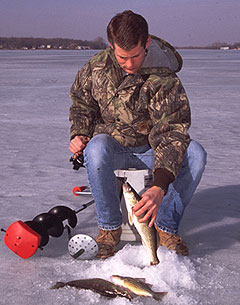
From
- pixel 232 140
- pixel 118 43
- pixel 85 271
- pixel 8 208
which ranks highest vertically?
pixel 118 43

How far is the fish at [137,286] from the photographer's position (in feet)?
9.98

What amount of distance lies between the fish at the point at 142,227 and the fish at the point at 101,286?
0.35m

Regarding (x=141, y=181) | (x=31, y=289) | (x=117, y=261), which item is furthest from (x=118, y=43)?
(x=31, y=289)

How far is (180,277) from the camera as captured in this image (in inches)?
129

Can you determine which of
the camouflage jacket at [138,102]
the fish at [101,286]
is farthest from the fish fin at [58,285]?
the camouflage jacket at [138,102]

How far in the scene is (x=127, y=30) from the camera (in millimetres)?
3350

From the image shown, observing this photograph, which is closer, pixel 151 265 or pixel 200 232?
pixel 151 265

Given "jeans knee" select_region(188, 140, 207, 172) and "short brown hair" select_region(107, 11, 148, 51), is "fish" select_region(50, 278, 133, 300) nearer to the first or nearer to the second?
"jeans knee" select_region(188, 140, 207, 172)

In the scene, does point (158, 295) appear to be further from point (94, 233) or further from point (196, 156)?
point (94, 233)

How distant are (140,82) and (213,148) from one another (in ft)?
15.0

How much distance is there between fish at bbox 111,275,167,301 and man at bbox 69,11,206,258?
57 centimetres

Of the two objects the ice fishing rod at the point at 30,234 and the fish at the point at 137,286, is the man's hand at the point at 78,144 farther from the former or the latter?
the fish at the point at 137,286

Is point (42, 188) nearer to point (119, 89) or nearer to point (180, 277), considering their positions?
point (119, 89)

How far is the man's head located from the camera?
3.36 meters
